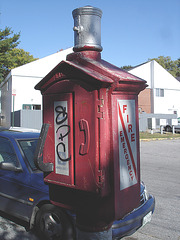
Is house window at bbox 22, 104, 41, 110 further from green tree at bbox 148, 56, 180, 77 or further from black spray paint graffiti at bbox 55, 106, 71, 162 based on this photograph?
A: green tree at bbox 148, 56, 180, 77

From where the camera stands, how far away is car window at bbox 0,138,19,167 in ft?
13.9

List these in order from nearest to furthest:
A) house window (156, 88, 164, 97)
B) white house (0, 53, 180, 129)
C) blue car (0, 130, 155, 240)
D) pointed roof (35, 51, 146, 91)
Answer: pointed roof (35, 51, 146, 91), blue car (0, 130, 155, 240), white house (0, 53, 180, 129), house window (156, 88, 164, 97)

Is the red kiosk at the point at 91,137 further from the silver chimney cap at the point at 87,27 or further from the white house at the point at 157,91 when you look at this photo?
the white house at the point at 157,91

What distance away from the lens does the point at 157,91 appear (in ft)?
112

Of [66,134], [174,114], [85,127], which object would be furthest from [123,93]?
[174,114]

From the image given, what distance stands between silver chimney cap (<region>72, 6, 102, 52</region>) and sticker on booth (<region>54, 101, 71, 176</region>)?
476 millimetres

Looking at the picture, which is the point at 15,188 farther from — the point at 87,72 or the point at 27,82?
the point at 27,82

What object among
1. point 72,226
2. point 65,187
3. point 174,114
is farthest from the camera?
point 174,114

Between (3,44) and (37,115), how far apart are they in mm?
13264

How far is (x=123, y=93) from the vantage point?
6.50ft

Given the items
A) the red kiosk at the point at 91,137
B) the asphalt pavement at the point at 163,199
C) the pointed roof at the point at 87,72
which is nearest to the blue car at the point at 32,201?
the asphalt pavement at the point at 163,199

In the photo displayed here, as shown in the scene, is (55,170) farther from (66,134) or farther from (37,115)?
(37,115)

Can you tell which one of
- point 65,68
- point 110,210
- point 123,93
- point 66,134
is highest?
point 65,68

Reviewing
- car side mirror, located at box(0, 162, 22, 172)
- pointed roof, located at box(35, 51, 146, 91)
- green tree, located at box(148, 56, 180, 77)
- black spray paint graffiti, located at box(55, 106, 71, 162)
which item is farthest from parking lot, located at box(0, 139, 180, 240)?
green tree, located at box(148, 56, 180, 77)
